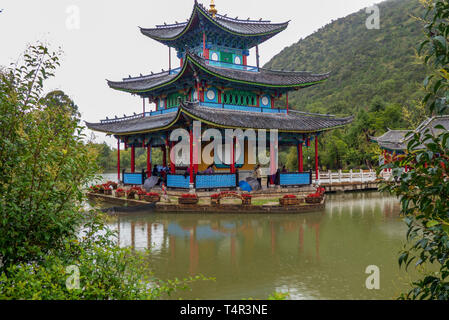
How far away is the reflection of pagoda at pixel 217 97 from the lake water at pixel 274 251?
5.66 meters

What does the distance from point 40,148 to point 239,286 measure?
423 cm

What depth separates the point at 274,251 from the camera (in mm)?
8891

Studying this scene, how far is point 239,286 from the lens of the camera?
252 inches

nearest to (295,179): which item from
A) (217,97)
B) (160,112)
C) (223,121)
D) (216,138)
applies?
(216,138)

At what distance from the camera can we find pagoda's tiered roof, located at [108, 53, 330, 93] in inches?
743

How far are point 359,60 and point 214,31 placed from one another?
74.6m

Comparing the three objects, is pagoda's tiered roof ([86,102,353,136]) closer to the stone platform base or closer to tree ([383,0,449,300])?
the stone platform base

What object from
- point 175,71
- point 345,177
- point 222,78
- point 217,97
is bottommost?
point 345,177

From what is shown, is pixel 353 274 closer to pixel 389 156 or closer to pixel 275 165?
pixel 389 156

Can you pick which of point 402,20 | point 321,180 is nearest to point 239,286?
point 321,180

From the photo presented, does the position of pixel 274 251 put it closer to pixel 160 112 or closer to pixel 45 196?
pixel 45 196

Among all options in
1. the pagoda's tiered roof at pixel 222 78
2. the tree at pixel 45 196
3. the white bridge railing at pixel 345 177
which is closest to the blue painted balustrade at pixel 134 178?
the pagoda's tiered roof at pixel 222 78

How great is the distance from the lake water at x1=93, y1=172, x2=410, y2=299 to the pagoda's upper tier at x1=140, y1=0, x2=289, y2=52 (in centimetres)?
1241
